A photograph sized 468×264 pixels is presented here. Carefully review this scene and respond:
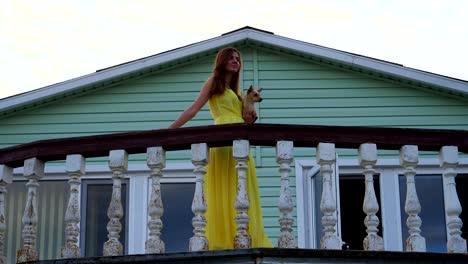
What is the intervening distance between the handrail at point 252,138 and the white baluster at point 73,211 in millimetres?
89

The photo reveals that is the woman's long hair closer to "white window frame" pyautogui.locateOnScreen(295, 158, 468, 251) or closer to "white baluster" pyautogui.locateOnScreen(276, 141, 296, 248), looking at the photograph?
"white baluster" pyautogui.locateOnScreen(276, 141, 296, 248)

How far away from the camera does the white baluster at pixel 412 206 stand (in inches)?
245

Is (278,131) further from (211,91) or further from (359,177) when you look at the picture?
(359,177)

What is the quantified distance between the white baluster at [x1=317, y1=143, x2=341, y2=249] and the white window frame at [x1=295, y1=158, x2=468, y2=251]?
4.09 metres

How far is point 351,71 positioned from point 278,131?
526 cm

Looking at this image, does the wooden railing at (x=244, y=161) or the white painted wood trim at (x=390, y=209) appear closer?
the wooden railing at (x=244, y=161)

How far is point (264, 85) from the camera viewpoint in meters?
11.4

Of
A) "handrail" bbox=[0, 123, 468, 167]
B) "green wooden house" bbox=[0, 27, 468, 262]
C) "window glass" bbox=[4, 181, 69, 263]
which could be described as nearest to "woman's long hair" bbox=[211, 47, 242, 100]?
"handrail" bbox=[0, 123, 468, 167]

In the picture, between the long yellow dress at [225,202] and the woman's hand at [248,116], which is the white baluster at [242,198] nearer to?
the long yellow dress at [225,202]

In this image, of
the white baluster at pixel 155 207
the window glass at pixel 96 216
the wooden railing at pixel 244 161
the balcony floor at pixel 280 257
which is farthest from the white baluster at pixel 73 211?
the window glass at pixel 96 216

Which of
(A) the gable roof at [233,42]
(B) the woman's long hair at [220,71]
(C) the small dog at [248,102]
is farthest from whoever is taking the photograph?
(A) the gable roof at [233,42]

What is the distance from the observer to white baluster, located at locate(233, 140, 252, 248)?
596 cm

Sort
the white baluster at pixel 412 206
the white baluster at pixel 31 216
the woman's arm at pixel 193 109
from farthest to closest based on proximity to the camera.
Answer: the woman's arm at pixel 193 109 < the white baluster at pixel 31 216 < the white baluster at pixel 412 206

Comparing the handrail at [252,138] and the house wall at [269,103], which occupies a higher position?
the house wall at [269,103]
